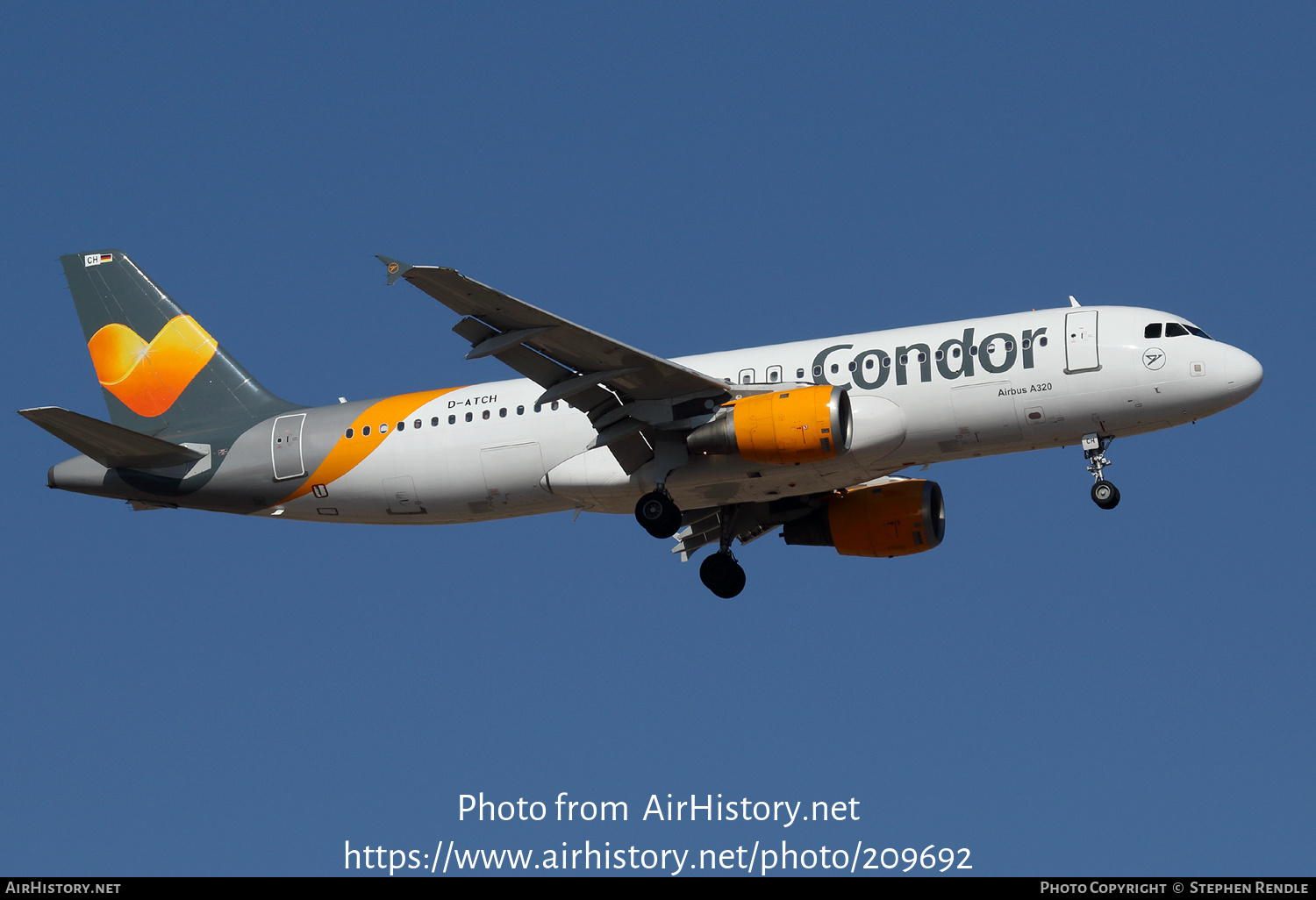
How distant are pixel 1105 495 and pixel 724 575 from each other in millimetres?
9662

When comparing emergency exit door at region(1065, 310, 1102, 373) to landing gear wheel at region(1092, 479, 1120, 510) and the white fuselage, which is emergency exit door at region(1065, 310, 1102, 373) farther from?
landing gear wheel at region(1092, 479, 1120, 510)

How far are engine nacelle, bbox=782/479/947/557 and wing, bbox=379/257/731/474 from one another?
600 centimetres

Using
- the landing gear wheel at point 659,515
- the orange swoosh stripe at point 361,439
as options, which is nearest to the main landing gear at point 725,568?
the landing gear wheel at point 659,515

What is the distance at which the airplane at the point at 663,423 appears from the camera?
31.5 m

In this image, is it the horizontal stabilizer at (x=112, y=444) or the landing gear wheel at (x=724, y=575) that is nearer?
the horizontal stabilizer at (x=112, y=444)

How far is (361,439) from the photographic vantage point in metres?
36.2

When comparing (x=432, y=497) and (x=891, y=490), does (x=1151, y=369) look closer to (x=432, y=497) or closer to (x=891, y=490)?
(x=891, y=490)

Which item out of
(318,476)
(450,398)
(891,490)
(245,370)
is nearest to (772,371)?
(891,490)

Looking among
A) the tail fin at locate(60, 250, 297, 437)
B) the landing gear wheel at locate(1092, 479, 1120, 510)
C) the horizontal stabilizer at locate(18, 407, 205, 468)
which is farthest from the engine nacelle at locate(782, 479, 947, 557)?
the horizontal stabilizer at locate(18, 407, 205, 468)

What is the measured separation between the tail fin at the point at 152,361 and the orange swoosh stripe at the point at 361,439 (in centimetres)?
272

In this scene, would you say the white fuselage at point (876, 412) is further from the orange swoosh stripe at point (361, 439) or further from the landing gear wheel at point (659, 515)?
the landing gear wheel at point (659, 515)

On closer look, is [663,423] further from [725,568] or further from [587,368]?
[725,568]

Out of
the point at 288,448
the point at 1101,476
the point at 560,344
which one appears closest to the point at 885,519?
the point at 1101,476

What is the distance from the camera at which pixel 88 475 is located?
121 feet
